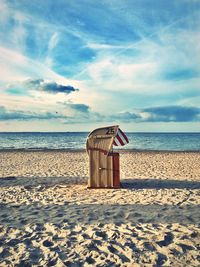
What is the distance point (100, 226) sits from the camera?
565cm

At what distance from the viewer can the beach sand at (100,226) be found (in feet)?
14.2

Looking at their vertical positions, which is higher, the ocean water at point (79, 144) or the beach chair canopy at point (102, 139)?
the beach chair canopy at point (102, 139)

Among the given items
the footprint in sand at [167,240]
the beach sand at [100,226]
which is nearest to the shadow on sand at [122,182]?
the beach sand at [100,226]

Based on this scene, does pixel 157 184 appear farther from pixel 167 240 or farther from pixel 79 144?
pixel 79 144

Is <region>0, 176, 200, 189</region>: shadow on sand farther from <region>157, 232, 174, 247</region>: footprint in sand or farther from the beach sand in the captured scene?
<region>157, 232, 174, 247</region>: footprint in sand

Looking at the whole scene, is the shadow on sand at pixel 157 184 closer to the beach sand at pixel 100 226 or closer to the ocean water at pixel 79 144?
the beach sand at pixel 100 226

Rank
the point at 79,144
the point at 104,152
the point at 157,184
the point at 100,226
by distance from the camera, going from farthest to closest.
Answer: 1. the point at 79,144
2. the point at 157,184
3. the point at 104,152
4. the point at 100,226

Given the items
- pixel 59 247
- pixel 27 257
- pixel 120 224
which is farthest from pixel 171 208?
pixel 27 257

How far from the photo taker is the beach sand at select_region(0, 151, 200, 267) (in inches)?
170

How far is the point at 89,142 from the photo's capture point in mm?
9023

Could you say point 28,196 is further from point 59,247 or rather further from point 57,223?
point 59,247

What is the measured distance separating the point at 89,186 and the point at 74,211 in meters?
2.57

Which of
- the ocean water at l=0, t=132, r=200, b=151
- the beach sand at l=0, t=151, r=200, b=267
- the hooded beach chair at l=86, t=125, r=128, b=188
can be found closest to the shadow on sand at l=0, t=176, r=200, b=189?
the beach sand at l=0, t=151, r=200, b=267

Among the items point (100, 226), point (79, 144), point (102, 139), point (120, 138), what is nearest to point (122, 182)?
point (120, 138)
